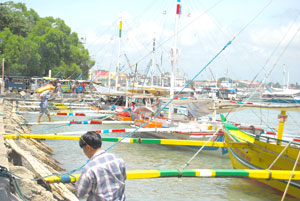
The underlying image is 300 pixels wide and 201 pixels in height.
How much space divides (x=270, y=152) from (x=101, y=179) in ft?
23.8

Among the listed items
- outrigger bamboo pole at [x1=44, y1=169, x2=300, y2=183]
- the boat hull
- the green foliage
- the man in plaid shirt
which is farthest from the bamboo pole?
the green foliage

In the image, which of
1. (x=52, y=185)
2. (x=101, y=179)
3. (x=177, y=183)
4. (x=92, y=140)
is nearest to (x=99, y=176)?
(x=101, y=179)

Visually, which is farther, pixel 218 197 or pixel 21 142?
pixel 21 142

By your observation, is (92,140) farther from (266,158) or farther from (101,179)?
(266,158)

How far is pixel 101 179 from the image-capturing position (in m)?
3.65

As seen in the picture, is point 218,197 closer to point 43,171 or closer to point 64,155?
point 43,171

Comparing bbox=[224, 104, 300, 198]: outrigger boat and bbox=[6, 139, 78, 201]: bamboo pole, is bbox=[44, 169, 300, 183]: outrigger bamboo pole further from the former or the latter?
bbox=[224, 104, 300, 198]: outrigger boat

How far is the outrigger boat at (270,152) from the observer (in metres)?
8.98

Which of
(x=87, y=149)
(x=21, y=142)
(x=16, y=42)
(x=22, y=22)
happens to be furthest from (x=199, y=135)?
(x=22, y=22)

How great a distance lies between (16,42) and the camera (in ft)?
167

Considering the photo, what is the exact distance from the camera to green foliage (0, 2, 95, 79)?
5122 cm

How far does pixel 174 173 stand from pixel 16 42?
4999 cm

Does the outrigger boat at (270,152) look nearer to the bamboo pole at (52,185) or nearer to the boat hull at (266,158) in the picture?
the boat hull at (266,158)

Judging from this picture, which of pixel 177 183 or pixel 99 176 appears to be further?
pixel 177 183
